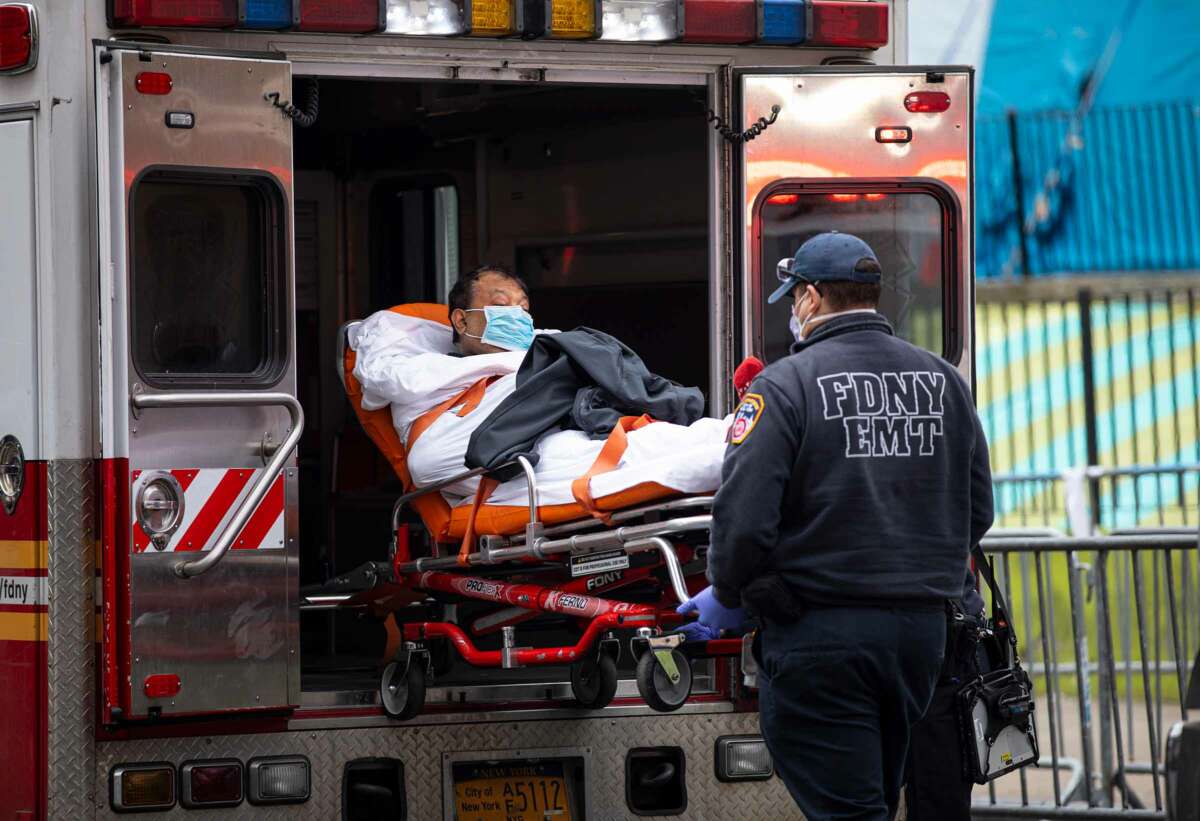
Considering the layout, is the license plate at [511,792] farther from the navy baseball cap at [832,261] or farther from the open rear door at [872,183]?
the navy baseball cap at [832,261]

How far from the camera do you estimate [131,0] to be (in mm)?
5238

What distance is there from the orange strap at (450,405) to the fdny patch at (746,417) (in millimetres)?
1584

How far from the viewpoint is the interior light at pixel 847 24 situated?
19.5ft

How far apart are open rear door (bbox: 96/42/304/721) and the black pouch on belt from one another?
4.98 feet

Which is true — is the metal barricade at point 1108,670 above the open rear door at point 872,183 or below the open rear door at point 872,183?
below

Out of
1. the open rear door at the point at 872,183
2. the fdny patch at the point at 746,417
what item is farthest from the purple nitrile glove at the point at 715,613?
the open rear door at the point at 872,183

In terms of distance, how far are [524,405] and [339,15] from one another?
3.92 feet

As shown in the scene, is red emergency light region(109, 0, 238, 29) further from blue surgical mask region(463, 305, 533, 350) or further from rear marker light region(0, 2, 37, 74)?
blue surgical mask region(463, 305, 533, 350)

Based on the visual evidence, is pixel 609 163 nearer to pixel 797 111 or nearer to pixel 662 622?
pixel 797 111

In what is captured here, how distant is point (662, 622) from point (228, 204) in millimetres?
1635

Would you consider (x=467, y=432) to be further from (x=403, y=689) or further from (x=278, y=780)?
(x=278, y=780)

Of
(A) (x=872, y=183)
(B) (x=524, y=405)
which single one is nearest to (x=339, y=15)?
(B) (x=524, y=405)

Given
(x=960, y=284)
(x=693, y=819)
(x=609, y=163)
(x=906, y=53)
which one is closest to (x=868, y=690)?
(x=693, y=819)

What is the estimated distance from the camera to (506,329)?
632cm
